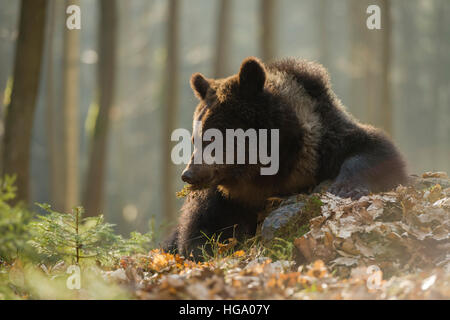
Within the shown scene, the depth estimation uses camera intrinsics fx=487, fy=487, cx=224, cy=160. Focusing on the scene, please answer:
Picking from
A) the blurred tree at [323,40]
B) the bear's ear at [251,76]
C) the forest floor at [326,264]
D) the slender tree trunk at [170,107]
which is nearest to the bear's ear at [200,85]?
the bear's ear at [251,76]

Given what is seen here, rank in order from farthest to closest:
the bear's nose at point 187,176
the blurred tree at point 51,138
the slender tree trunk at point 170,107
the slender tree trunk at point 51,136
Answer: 1. the slender tree trunk at point 51,136
2. the blurred tree at point 51,138
3. the slender tree trunk at point 170,107
4. the bear's nose at point 187,176

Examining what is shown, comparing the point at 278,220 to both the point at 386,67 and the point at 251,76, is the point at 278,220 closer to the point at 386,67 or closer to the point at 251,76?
the point at 251,76

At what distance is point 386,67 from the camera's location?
16250mm

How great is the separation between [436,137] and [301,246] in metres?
38.9

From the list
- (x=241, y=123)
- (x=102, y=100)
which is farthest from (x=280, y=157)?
(x=102, y=100)

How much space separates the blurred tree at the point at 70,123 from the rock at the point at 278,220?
47.9 feet

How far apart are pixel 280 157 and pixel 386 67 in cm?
1245

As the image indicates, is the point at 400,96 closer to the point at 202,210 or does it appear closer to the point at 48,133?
the point at 48,133

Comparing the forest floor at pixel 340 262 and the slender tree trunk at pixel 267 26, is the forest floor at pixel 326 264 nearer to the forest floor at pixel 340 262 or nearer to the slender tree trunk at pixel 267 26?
the forest floor at pixel 340 262

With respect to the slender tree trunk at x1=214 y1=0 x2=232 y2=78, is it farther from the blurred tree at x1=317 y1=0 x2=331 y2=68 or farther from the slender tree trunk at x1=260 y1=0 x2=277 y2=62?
the blurred tree at x1=317 y1=0 x2=331 y2=68

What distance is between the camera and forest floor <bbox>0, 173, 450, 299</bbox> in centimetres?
308

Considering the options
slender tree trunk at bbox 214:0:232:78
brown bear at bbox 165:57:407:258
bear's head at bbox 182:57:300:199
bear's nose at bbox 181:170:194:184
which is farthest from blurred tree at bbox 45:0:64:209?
bear's nose at bbox 181:170:194:184

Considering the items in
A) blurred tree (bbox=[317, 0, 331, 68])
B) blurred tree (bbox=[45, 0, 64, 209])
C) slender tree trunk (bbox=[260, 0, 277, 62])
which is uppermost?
blurred tree (bbox=[317, 0, 331, 68])

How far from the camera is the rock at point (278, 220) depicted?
4383 millimetres
